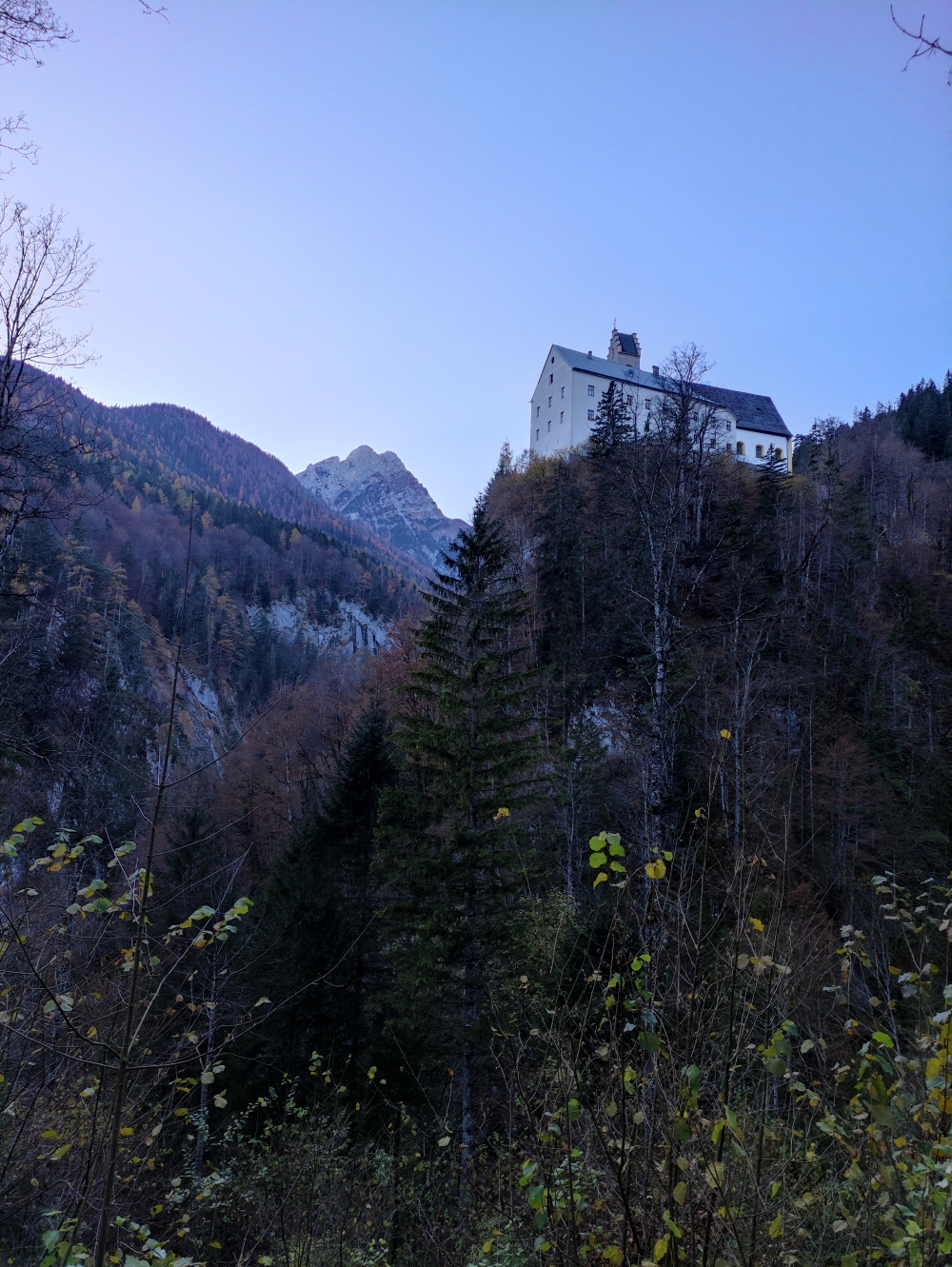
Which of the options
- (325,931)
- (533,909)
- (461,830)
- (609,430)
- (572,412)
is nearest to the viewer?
(533,909)

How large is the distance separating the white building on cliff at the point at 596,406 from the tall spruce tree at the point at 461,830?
32906mm

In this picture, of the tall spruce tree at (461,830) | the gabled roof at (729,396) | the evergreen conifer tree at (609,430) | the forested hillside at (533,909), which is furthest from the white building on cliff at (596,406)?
the tall spruce tree at (461,830)

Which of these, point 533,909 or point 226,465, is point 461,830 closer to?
point 533,909

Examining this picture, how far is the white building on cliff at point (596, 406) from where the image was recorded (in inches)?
1766

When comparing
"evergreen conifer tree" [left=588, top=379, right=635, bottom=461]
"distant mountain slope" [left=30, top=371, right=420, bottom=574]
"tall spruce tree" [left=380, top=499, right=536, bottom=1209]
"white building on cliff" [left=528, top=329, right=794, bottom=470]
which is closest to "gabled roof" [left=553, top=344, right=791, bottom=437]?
"white building on cliff" [left=528, top=329, right=794, bottom=470]

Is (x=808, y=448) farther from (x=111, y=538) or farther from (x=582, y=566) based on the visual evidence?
(x=111, y=538)

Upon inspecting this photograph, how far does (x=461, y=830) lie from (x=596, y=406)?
39.9m

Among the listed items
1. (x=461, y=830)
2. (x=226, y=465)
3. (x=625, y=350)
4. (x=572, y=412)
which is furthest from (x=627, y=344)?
(x=226, y=465)

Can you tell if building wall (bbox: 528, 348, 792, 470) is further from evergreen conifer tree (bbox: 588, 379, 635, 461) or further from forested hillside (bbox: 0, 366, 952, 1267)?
evergreen conifer tree (bbox: 588, 379, 635, 461)

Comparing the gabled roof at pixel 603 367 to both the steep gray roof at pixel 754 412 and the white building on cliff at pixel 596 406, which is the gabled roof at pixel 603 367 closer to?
the white building on cliff at pixel 596 406

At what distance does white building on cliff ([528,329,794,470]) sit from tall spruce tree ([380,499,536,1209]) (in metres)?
32.9

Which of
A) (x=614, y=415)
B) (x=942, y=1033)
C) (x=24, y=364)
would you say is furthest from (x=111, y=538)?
(x=942, y=1033)

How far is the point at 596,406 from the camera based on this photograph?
45.4 metres

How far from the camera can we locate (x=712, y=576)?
27812 millimetres
